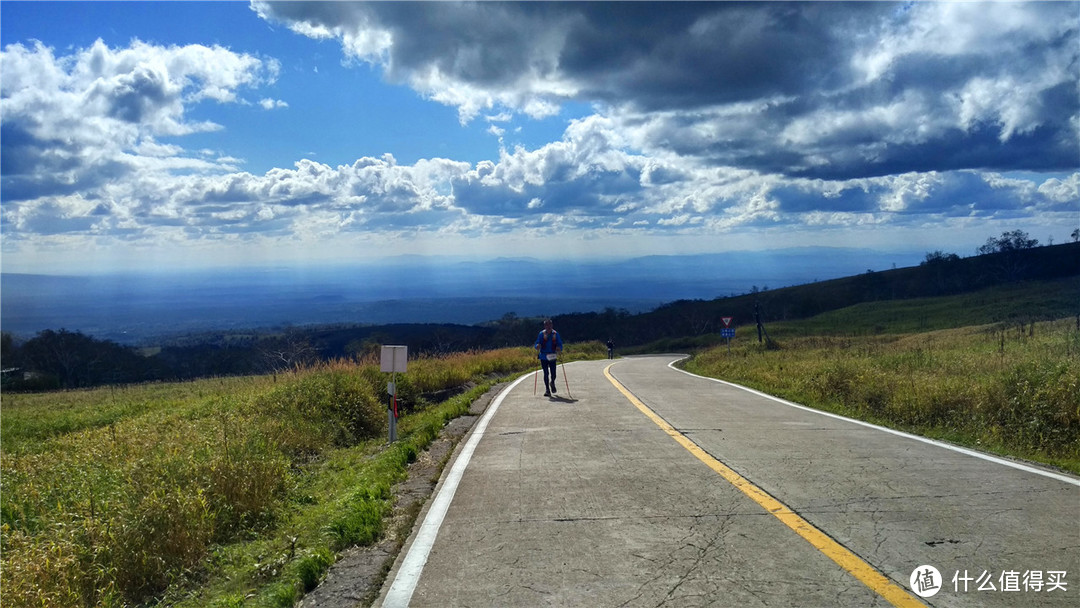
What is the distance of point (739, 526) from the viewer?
5.09 meters

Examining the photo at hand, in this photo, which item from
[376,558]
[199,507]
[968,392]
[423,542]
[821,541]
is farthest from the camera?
[968,392]

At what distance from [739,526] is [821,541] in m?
0.58

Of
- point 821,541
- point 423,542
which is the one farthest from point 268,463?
point 821,541

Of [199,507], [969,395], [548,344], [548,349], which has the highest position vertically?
[548,344]

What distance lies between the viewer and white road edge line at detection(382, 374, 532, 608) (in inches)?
162

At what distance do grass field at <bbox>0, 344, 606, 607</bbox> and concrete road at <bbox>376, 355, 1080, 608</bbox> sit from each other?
0.90m

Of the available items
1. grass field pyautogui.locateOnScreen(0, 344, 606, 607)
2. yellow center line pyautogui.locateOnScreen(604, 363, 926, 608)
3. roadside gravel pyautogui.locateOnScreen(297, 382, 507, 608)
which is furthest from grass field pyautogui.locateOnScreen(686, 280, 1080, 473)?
grass field pyautogui.locateOnScreen(0, 344, 606, 607)

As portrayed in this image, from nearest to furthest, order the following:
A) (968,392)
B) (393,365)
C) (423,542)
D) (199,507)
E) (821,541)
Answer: (821,541) < (423,542) < (199,507) < (393,365) < (968,392)

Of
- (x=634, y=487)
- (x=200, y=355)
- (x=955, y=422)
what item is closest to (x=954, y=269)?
(x=200, y=355)

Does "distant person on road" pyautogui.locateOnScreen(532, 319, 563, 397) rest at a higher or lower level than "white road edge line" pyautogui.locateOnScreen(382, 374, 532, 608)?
higher

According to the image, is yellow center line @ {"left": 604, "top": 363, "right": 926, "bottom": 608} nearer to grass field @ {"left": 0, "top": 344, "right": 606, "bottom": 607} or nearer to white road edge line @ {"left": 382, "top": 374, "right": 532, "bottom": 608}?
white road edge line @ {"left": 382, "top": 374, "right": 532, "bottom": 608}

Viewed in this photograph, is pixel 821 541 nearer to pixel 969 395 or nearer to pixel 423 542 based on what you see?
pixel 423 542

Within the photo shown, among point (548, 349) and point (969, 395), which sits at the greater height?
point (548, 349)

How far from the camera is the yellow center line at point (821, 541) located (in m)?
3.91
